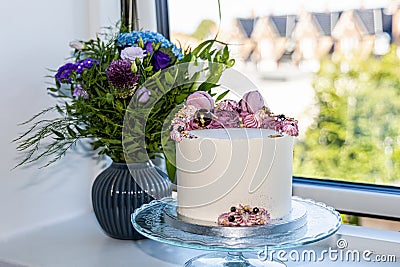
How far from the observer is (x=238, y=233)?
97 cm

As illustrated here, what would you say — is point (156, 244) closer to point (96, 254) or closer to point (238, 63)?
point (96, 254)

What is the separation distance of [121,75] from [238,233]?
360mm

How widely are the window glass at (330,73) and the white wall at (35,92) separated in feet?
1.14

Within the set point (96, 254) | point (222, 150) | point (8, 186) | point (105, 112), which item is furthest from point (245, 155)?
point (8, 186)

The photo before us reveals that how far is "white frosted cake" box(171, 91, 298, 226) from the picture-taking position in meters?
0.97

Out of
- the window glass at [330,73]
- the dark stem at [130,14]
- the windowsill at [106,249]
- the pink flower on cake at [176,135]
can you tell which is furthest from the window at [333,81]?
the pink flower on cake at [176,135]

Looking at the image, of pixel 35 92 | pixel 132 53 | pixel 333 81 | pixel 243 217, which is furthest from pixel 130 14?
pixel 243 217

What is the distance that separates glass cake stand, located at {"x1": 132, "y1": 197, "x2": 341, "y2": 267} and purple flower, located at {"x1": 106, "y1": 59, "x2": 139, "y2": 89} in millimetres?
227

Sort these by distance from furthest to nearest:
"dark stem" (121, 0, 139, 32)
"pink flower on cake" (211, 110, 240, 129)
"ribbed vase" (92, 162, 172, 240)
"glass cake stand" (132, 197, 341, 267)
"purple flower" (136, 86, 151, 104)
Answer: "dark stem" (121, 0, 139, 32)
"ribbed vase" (92, 162, 172, 240)
"purple flower" (136, 86, 151, 104)
"pink flower on cake" (211, 110, 240, 129)
"glass cake stand" (132, 197, 341, 267)

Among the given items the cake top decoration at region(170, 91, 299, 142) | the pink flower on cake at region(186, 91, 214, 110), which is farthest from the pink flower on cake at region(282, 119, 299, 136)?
the pink flower on cake at region(186, 91, 214, 110)

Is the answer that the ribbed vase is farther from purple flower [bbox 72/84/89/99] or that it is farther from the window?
the window

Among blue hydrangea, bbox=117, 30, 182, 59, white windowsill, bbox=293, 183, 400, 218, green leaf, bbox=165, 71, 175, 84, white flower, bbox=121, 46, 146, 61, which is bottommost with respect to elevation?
white windowsill, bbox=293, 183, 400, 218

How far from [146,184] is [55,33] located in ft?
1.39

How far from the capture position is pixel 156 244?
131 centimetres
